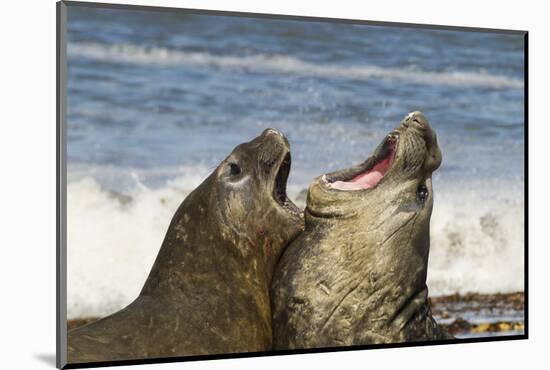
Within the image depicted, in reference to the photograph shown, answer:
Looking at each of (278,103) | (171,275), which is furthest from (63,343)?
(278,103)

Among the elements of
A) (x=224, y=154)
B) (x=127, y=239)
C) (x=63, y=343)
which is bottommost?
(x=63, y=343)

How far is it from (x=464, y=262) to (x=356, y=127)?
65.0 inches

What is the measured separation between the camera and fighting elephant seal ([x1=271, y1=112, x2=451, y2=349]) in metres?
9.99

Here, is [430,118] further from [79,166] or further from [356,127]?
[79,166]

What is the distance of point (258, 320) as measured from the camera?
1016 cm

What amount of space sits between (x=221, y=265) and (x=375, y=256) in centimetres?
122

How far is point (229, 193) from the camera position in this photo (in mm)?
10055

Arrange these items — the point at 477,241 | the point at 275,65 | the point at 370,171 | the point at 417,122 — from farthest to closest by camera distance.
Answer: the point at 477,241 < the point at 275,65 < the point at 370,171 < the point at 417,122

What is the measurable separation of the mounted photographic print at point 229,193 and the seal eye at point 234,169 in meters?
0.01

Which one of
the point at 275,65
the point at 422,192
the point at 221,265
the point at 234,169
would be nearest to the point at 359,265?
the point at 422,192

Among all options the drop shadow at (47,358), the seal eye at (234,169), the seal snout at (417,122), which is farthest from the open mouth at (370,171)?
the drop shadow at (47,358)

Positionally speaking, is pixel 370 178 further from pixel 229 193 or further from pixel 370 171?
pixel 229 193

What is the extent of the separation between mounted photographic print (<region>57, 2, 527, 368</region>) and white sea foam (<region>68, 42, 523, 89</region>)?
0.05ft

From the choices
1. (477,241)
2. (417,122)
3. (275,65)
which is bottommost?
(477,241)
